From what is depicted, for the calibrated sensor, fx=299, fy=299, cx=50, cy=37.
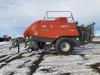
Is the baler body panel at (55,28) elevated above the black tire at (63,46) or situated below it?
above

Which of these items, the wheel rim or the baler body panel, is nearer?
the wheel rim

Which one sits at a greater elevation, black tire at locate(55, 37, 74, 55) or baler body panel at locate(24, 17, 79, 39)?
baler body panel at locate(24, 17, 79, 39)

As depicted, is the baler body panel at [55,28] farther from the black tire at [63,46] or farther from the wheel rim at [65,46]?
the wheel rim at [65,46]

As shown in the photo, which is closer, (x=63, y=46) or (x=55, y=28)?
(x=63, y=46)

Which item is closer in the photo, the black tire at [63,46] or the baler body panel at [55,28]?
the black tire at [63,46]

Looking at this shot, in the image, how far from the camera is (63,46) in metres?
17.8

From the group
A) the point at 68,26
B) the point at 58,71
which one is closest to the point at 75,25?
the point at 68,26

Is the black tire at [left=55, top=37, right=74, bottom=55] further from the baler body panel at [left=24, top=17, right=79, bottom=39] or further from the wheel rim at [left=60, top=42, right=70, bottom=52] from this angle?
the baler body panel at [left=24, top=17, right=79, bottom=39]

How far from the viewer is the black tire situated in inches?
694

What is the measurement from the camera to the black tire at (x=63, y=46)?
17.6 metres

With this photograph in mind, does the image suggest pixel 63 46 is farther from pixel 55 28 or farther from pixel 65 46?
pixel 55 28

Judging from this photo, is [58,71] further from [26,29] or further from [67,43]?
[26,29]

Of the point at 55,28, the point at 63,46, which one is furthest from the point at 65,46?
the point at 55,28

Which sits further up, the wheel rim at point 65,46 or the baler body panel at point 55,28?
the baler body panel at point 55,28
